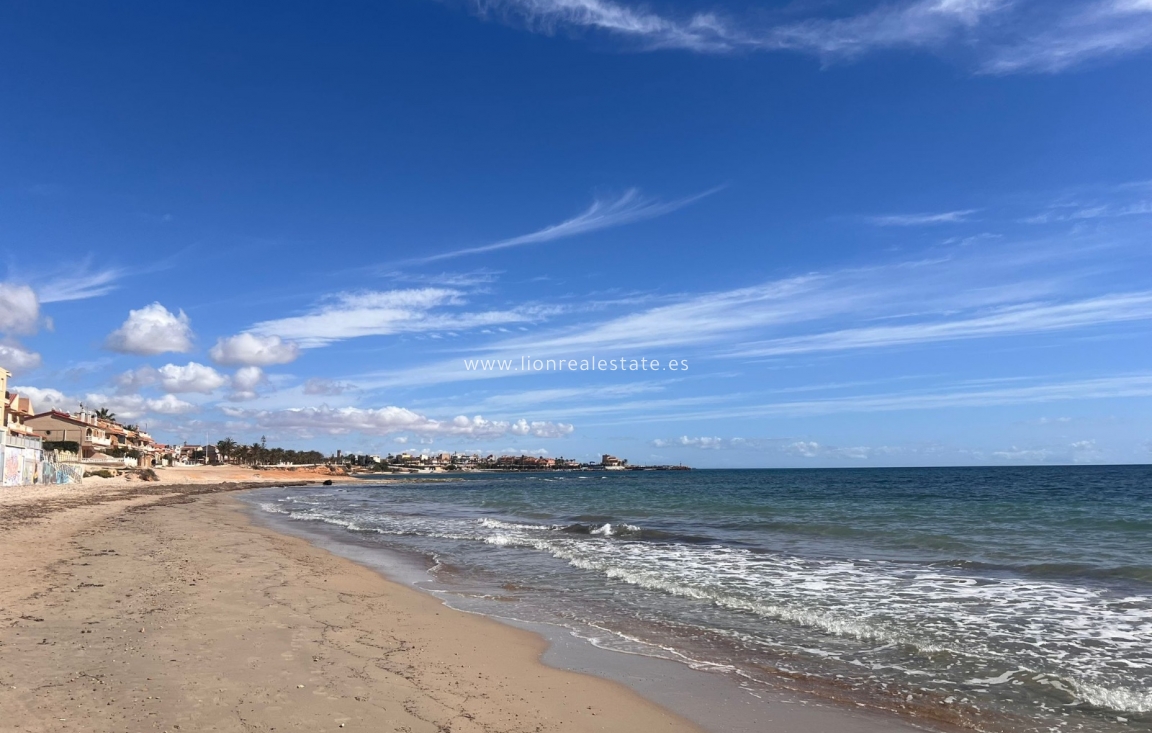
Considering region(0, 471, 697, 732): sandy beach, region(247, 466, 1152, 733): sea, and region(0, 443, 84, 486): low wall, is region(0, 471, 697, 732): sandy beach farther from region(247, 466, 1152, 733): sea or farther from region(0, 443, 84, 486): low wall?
region(0, 443, 84, 486): low wall

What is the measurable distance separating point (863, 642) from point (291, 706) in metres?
6.77

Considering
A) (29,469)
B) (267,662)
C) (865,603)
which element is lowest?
(865,603)

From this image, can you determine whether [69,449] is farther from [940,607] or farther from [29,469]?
[940,607]

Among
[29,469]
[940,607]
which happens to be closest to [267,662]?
[940,607]

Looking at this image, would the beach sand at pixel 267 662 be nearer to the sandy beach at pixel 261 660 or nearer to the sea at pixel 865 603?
the sandy beach at pixel 261 660

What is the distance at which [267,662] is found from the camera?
23.0 feet

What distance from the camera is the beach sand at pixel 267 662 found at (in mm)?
5512

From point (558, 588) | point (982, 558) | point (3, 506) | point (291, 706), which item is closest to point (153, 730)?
point (291, 706)

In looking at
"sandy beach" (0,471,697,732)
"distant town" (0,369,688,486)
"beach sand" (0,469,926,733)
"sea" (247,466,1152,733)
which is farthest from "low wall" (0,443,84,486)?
"sandy beach" (0,471,697,732)

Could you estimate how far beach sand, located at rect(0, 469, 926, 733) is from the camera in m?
5.51

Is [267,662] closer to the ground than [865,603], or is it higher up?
higher up

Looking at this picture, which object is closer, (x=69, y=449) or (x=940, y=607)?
(x=940, y=607)

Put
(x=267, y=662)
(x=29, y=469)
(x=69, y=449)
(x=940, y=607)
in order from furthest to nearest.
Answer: (x=69, y=449) < (x=29, y=469) < (x=940, y=607) < (x=267, y=662)

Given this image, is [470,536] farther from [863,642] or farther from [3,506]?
[3,506]
